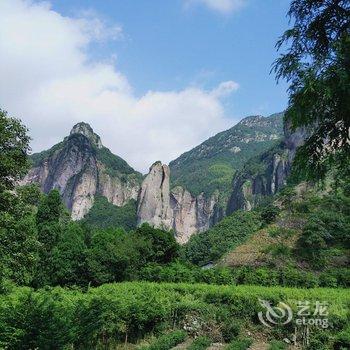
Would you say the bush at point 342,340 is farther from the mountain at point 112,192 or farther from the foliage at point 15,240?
the mountain at point 112,192

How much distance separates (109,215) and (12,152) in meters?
153

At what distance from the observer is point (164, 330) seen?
2081 cm

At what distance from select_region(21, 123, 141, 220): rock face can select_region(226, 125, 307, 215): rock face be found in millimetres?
50845

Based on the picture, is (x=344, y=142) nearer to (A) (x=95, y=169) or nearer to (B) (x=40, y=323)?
(B) (x=40, y=323)

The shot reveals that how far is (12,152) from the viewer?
1330cm

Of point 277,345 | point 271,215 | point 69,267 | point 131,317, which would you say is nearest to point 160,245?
point 69,267

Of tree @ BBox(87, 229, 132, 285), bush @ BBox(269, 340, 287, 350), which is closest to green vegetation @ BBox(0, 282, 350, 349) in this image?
bush @ BBox(269, 340, 287, 350)

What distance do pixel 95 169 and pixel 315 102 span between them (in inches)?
6706

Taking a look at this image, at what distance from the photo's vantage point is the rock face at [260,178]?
145 meters

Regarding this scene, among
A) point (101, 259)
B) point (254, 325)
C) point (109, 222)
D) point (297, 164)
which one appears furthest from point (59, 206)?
point (109, 222)

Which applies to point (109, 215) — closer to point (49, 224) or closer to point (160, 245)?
point (160, 245)

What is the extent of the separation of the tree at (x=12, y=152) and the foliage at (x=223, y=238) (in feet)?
226

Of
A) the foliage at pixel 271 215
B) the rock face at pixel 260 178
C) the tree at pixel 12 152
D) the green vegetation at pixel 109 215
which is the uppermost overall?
the rock face at pixel 260 178

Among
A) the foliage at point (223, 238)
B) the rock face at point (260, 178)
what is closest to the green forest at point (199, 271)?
the foliage at point (223, 238)
